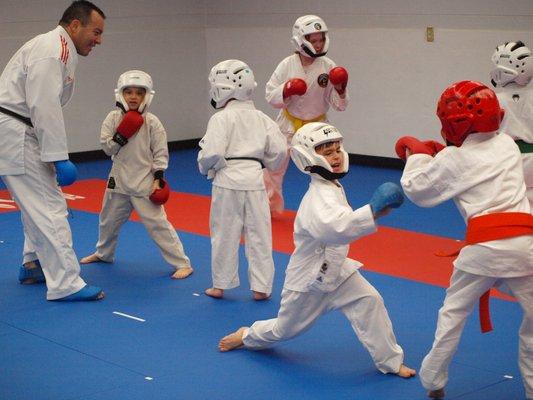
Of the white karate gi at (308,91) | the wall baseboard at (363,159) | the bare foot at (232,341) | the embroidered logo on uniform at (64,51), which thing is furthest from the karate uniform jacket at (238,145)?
the wall baseboard at (363,159)

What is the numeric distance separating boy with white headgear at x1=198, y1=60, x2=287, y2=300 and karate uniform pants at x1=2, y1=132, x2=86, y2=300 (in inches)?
37.7

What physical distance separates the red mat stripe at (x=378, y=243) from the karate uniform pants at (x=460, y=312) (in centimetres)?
193

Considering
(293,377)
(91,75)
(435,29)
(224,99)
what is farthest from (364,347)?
(91,75)

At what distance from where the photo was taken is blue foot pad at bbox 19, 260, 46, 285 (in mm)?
6703

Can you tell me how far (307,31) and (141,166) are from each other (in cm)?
225

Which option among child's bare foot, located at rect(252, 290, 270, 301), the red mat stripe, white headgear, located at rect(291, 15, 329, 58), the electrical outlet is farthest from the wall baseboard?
child's bare foot, located at rect(252, 290, 270, 301)

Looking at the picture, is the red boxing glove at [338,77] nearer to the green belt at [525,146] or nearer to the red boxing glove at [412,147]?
the green belt at [525,146]

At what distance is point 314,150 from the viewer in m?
4.77

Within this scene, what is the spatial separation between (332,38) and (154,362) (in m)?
7.59

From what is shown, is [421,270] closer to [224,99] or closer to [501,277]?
[224,99]

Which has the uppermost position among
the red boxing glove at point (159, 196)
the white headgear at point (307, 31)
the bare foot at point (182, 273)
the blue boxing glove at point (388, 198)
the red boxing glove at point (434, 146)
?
the white headgear at point (307, 31)

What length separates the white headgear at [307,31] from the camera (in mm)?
8305

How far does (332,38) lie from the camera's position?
1201 cm

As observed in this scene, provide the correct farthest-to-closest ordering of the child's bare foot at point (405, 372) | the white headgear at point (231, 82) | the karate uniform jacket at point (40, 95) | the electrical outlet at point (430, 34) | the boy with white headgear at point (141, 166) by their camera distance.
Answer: the electrical outlet at point (430, 34)
the boy with white headgear at point (141, 166)
the white headgear at point (231, 82)
the karate uniform jacket at point (40, 95)
the child's bare foot at point (405, 372)
